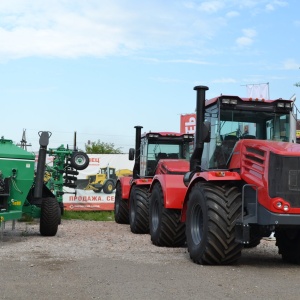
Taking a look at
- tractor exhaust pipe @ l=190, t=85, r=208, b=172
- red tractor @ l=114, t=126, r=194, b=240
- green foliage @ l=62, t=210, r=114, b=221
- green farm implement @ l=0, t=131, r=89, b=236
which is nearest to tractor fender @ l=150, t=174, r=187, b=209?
tractor exhaust pipe @ l=190, t=85, r=208, b=172

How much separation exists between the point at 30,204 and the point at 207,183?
5.26 m

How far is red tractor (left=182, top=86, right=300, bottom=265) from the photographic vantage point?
342 inches

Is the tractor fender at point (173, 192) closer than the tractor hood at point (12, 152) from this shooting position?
Yes

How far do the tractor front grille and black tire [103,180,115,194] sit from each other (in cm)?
1698

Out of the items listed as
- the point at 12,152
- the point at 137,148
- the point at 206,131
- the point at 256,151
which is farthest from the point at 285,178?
the point at 137,148

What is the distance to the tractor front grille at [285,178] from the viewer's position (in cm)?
866

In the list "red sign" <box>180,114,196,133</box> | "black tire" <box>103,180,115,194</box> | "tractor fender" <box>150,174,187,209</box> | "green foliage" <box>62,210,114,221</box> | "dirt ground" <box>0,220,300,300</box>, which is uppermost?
"red sign" <box>180,114,196,133</box>

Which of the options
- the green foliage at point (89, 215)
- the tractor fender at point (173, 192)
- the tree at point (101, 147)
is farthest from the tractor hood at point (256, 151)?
the tree at point (101, 147)

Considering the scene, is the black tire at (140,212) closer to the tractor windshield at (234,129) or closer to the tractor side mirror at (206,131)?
the tractor windshield at (234,129)

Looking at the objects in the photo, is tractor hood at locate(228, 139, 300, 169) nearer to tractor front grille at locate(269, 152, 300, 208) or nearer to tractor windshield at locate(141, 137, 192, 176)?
tractor front grille at locate(269, 152, 300, 208)

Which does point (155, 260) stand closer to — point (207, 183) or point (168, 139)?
point (207, 183)

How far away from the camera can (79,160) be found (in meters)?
18.9

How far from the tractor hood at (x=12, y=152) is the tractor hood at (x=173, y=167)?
3431 millimetres

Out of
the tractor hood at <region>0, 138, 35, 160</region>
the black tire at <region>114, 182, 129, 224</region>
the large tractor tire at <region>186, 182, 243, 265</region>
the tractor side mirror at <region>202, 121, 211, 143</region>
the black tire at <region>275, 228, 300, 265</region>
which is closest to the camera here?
the large tractor tire at <region>186, 182, 243, 265</region>
